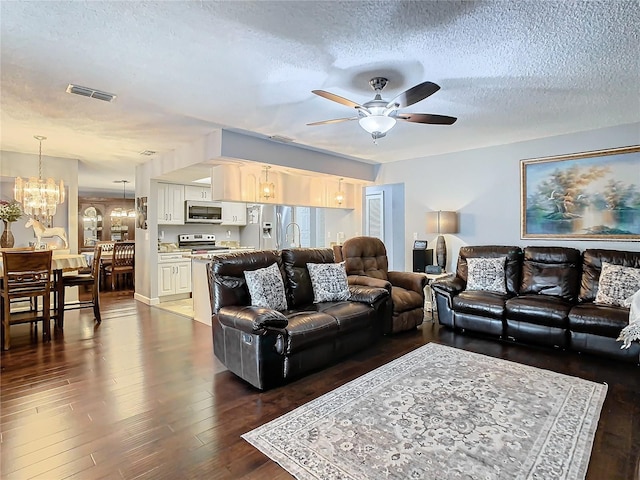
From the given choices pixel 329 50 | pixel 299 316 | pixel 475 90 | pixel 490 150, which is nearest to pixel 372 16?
pixel 329 50

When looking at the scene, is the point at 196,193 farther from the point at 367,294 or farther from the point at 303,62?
the point at 303,62

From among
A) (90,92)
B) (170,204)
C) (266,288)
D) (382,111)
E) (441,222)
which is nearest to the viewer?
(382,111)

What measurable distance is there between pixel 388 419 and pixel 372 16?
8.32 feet

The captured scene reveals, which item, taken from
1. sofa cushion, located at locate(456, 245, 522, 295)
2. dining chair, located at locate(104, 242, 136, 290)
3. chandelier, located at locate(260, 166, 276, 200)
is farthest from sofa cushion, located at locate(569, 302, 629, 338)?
dining chair, located at locate(104, 242, 136, 290)

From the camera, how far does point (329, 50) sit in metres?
2.43

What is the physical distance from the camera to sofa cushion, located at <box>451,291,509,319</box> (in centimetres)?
412

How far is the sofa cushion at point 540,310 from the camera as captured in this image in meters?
3.71

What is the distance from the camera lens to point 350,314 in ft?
11.4

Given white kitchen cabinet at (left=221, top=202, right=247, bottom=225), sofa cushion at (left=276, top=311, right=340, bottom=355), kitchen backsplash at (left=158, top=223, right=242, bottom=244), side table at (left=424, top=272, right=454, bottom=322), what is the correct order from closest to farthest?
sofa cushion at (left=276, top=311, right=340, bottom=355) < side table at (left=424, top=272, right=454, bottom=322) < kitchen backsplash at (left=158, top=223, right=242, bottom=244) < white kitchen cabinet at (left=221, top=202, right=247, bottom=225)

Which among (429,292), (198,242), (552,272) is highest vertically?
(198,242)

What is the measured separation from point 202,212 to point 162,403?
16.8 ft

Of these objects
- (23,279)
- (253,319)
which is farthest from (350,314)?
(23,279)

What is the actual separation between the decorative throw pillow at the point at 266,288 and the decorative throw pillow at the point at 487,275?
2.60 m

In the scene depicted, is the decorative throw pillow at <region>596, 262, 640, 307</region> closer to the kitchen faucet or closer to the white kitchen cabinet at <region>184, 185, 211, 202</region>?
the kitchen faucet
